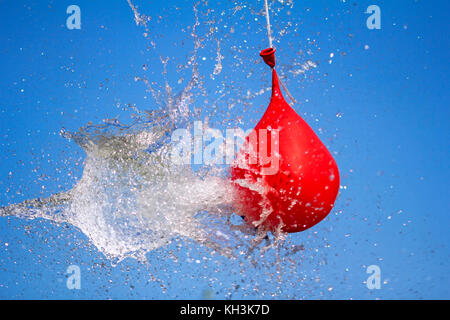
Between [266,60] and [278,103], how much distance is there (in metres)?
0.17

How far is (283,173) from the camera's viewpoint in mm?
1593

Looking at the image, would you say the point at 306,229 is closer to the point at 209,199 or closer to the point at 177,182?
the point at 209,199

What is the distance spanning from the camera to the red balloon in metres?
1.60

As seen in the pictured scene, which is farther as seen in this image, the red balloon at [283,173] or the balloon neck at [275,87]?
the balloon neck at [275,87]

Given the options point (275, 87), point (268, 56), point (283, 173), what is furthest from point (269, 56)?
point (283, 173)

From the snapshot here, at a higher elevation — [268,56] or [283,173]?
[268,56]

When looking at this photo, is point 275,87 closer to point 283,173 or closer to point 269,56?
point 269,56

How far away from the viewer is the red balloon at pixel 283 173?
1603mm

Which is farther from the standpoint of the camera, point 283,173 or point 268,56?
point 268,56

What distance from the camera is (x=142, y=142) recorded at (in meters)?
1.99

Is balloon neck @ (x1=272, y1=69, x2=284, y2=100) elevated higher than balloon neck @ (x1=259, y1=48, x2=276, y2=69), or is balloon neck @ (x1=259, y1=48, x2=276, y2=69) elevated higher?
balloon neck @ (x1=259, y1=48, x2=276, y2=69)

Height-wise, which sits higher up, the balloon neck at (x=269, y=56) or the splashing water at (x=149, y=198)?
the balloon neck at (x=269, y=56)

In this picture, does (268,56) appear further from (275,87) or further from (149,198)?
(149,198)

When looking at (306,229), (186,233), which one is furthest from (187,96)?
(306,229)
